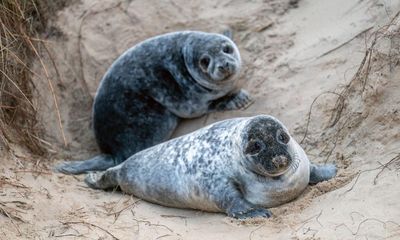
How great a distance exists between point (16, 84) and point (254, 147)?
6.72 feet

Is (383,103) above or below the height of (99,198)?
above

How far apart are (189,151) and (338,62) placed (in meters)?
1.39

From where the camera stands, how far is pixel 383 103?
4984mm

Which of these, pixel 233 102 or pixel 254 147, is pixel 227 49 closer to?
pixel 233 102

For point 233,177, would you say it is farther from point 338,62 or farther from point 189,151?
point 338,62

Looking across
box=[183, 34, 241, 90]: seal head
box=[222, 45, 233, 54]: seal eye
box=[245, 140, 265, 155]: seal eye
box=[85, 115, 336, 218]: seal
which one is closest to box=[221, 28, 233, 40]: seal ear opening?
box=[183, 34, 241, 90]: seal head

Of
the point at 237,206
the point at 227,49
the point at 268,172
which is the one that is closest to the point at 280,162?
the point at 268,172

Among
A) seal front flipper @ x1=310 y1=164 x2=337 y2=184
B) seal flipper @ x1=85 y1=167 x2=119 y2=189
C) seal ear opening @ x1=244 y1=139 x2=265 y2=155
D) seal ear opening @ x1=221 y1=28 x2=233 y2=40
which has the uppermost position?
seal ear opening @ x1=244 y1=139 x2=265 y2=155

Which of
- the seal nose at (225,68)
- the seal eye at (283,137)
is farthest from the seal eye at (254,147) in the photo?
the seal nose at (225,68)

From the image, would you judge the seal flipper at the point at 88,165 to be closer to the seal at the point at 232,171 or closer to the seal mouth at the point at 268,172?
the seal at the point at 232,171

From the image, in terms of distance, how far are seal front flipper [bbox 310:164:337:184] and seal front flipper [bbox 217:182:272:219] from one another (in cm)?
40

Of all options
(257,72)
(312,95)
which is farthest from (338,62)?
(257,72)

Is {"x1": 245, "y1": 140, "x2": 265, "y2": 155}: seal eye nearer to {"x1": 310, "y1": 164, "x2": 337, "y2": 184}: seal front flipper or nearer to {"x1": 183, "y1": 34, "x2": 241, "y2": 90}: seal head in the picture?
{"x1": 310, "y1": 164, "x2": 337, "y2": 184}: seal front flipper

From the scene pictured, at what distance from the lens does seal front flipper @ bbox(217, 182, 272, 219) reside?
462 cm
